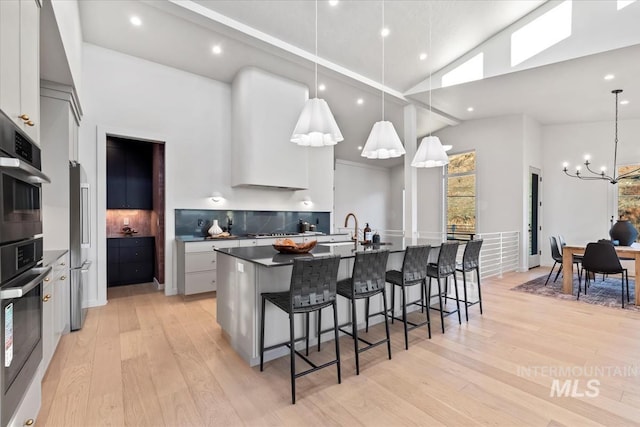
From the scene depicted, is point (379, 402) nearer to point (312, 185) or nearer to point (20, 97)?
point (20, 97)

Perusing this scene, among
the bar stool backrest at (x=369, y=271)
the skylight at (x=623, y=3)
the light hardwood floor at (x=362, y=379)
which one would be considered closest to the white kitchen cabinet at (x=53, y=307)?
the light hardwood floor at (x=362, y=379)

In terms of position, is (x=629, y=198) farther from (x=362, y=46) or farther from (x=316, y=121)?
(x=316, y=121)

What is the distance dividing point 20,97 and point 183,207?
11.4ft

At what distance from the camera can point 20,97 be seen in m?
1.38

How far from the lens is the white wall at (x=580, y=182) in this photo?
20.7ft

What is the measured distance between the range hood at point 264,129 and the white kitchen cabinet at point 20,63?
126 inches

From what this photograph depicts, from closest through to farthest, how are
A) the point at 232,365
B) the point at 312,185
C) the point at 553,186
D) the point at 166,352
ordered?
the point at 232,365
the point at 166,352
the point at 312,185
the point at 553,186

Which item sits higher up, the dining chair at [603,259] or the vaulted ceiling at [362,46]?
the vaulted ceiling at [362,46]

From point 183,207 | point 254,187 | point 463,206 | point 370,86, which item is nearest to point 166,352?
point 183,207

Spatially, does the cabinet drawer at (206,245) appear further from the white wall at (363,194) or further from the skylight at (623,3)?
the skylight at (623,3)

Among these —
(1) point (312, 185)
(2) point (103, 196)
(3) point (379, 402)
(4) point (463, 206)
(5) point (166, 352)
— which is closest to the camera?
(3) point (379, 402)

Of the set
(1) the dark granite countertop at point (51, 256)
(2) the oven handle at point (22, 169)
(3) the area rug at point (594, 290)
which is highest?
(2) the oven handle at point (22, 169)

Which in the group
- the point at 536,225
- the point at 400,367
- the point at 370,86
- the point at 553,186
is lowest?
the point at 400,367

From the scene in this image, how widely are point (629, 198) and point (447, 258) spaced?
572 centimetres
